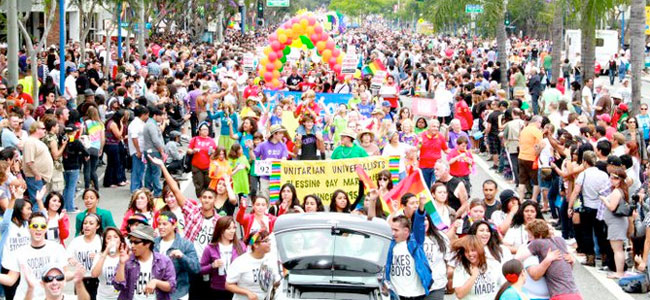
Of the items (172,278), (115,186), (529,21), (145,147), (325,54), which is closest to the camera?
(172,278)

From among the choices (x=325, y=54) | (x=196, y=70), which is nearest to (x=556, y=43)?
(x=325, y=54)

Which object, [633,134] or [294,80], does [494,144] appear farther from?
[294,80]

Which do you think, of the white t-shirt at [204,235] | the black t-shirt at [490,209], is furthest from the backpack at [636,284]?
the white t-shirt at [204,235]

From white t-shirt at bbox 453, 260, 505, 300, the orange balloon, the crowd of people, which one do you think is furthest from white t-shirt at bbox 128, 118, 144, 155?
the orange balloon

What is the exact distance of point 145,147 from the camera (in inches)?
747

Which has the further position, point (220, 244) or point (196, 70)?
point (196, 70)

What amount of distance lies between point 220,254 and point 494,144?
14074mm

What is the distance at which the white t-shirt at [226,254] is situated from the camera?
10547mm

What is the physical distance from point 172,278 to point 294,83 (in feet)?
73.0

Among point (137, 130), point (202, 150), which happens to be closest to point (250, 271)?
point (202, 150)

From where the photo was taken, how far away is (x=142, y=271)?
9.62 metres

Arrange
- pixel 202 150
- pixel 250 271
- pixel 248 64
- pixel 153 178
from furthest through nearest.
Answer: pixel 248 64 < pixel 153 178 < pixel 202 150 < pixel 250 271

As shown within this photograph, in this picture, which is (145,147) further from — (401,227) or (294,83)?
(294,83)

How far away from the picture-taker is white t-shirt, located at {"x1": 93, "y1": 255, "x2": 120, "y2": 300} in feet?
32.7
